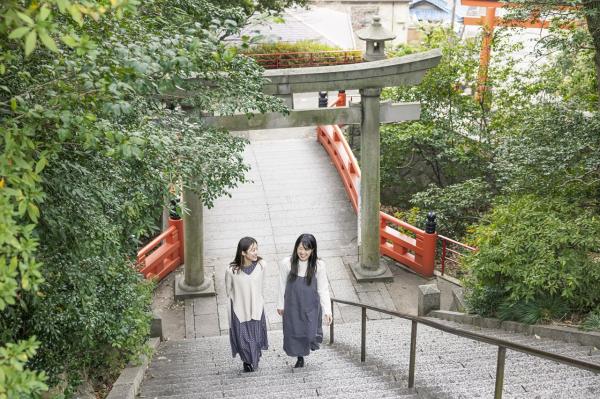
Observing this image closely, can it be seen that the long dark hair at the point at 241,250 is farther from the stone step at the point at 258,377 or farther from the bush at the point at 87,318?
the stone step at the point at 258,377

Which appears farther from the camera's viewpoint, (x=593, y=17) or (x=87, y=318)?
(x=593, y=17)

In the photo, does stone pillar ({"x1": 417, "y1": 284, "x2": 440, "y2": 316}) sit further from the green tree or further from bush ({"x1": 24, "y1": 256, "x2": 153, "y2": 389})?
bush ({"x1": 24, "y1": 256, "x2": 153, "y2": 389})

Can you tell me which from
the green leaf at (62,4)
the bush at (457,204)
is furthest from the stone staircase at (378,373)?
the bush at (457,204)

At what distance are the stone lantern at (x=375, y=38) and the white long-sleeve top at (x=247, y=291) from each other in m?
6.33

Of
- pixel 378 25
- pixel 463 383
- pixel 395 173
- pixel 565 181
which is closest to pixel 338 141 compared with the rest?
pixel 395 173

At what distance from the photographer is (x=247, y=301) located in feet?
23.2

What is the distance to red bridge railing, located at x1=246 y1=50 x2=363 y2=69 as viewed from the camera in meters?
24.0

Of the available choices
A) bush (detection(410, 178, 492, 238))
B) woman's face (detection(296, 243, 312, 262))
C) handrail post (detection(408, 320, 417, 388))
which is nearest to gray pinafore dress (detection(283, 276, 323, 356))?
woman's face (detection(296, 243, 312, 262))

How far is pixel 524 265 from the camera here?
7.72m

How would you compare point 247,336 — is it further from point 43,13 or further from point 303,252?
point 43,13

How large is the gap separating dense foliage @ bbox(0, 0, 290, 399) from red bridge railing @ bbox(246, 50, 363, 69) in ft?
54.3

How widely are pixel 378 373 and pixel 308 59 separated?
18.6 m

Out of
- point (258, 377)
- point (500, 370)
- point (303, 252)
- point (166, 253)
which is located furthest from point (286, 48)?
point (500, 370)

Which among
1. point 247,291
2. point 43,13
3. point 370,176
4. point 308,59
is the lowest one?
point 247,291
